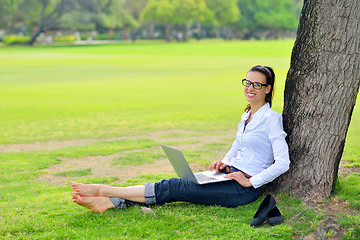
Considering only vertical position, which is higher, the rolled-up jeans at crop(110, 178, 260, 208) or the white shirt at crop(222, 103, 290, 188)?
the white shirt at crop(222, 103, 290, 188)

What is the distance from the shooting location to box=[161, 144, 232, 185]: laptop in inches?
186

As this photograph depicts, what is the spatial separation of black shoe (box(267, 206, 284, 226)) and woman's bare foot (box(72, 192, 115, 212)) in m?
1.54

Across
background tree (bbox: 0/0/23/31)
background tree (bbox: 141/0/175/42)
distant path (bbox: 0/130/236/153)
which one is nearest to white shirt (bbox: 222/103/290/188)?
distant path (bbox: 0/130/236/153)

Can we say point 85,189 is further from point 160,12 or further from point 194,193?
point 160,12

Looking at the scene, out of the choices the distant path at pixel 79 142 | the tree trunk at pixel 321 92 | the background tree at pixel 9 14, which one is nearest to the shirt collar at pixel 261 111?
the tree trunk at pixel 321 92

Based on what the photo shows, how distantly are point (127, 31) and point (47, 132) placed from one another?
10169 centimetres

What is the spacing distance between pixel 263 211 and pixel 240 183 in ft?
1.31

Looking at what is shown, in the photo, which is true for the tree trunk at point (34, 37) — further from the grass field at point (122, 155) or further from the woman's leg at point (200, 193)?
the woman's leg at point (200, 193)

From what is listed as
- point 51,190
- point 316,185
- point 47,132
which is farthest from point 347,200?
point 47,132

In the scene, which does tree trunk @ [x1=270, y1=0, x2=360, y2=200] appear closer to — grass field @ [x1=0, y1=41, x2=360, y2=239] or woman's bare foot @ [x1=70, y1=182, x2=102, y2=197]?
grass field @ [x1=0, y1=41, x2=360, y2=239]

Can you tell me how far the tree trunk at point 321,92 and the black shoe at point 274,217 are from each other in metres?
0.47

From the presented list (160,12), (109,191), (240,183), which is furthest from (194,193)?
(160,12)

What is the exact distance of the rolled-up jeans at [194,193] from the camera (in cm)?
484

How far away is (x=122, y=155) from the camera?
8.52 metres
